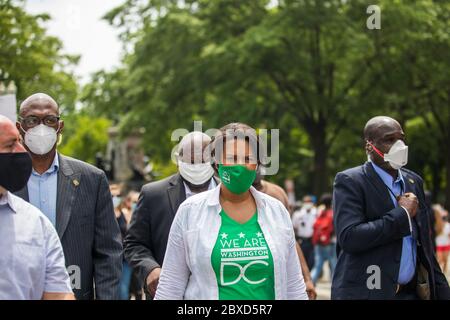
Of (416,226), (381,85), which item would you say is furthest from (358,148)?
(416,226)

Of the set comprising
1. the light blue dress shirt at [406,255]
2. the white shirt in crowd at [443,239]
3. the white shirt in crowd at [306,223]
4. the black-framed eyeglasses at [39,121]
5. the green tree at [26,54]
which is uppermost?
the green tree at [26,54]

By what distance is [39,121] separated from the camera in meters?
5.63

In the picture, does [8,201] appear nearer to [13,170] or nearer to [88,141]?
[13,170]

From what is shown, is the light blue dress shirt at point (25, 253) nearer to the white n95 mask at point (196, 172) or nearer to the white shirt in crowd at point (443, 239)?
the white n95 mask at point (196, 172)

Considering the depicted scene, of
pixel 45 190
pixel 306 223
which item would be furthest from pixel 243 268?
pixel 306 223

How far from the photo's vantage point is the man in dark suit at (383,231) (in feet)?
20.1

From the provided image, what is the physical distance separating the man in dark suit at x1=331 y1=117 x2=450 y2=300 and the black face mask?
2.98 metres

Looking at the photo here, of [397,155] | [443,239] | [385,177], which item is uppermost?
[397,155]

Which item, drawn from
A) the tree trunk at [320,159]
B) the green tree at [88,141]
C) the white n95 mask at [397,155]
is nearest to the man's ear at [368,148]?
the white n95 mask at [397,155]

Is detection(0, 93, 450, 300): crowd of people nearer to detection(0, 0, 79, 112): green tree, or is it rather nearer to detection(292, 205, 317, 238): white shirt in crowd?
detection(0, 0, 79, 112): green tree

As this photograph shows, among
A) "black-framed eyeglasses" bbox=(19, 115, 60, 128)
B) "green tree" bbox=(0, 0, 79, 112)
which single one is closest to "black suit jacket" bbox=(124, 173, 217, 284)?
"black-framed eyeglasses" bbox=(19, 115, 60, 128)

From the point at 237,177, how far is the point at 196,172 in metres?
2.35

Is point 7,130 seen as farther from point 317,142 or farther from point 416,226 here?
point 317,142
